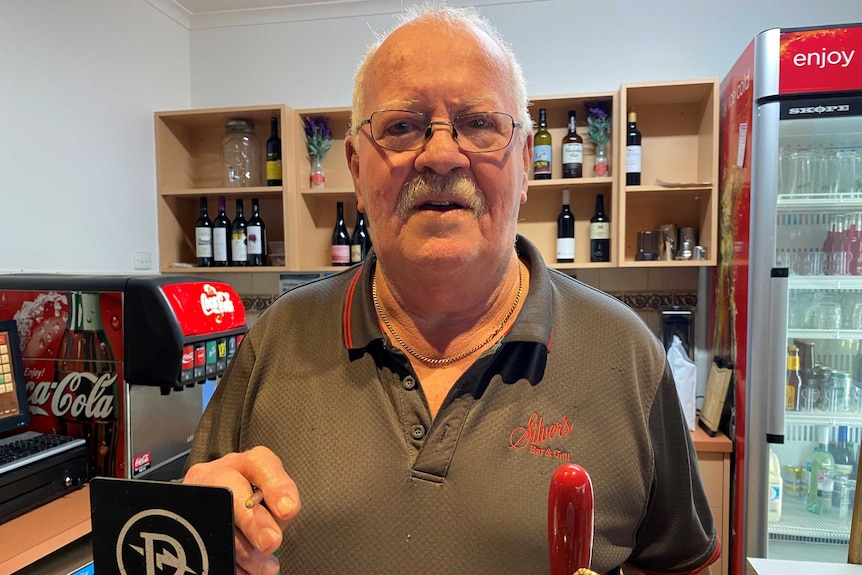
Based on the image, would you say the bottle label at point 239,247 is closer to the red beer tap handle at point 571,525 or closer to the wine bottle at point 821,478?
the red beer tap handle at point 571,525

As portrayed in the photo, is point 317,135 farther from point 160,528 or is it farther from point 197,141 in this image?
point 160,528

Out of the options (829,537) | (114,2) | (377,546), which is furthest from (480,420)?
(114,2)

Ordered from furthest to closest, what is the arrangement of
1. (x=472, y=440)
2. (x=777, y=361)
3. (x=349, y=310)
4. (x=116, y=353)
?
1. (x=777, y=361)
2. (x=116, y=353)
3. (x=349, y=310)
4. (x=472, y=440)

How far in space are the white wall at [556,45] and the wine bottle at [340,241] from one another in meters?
0.55

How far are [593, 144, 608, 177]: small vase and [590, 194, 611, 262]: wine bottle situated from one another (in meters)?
0.17

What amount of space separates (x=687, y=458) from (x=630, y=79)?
6.46 feet

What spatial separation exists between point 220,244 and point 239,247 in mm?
92

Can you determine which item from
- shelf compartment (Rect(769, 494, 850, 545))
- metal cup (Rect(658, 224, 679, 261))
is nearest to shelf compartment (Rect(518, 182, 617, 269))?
metal cup (Rect(658, 224, 679, 261))

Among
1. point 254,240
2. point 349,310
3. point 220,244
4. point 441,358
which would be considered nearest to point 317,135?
point 254,240

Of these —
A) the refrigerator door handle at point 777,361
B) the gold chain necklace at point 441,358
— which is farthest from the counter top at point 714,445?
the gold chain necklace at point 441,358

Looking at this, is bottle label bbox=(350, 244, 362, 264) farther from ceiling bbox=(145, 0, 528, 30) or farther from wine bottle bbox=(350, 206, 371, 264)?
ceiling bbox=(145, 0, 528, 30)

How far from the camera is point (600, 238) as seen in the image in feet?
7.24

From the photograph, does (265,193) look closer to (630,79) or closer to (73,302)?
(73,302)

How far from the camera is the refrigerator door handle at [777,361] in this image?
1724 mm
